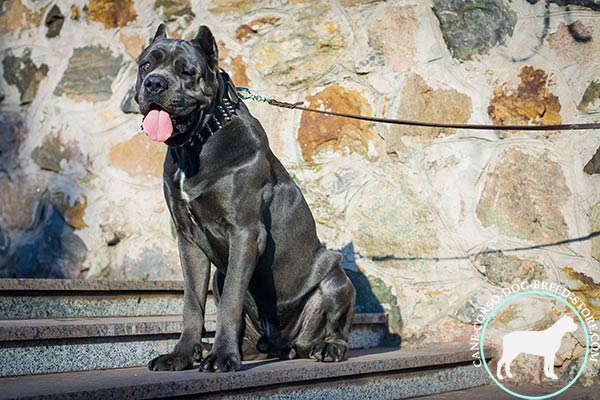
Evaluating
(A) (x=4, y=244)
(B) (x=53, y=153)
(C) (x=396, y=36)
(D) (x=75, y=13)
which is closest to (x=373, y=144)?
(C) (x=396, y=36)

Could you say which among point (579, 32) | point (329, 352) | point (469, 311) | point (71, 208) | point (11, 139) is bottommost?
point (71, 208)

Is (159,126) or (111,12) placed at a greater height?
(159,126)

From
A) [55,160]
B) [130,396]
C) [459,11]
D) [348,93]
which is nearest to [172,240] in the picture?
[55,160]

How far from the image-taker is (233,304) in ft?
9.37

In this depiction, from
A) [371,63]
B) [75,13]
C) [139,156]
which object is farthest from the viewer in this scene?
[75,13]

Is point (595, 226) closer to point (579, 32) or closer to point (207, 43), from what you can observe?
point (579, 32)

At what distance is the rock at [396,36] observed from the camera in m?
4.27

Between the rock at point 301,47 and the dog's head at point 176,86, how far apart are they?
1.54 meters

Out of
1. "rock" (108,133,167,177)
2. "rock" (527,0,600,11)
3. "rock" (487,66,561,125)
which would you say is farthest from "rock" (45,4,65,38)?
"rock" (527,0,600,11)

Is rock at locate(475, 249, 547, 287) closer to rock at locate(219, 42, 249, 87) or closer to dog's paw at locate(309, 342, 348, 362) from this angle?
dog's paw at locate(309, 342, 348, 362)

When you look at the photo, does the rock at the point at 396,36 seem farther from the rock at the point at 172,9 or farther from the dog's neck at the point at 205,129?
the dog's neck at the point at 205,129

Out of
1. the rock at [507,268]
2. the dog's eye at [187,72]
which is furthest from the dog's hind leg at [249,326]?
the rock at [507,268]

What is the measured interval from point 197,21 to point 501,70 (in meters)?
1.90

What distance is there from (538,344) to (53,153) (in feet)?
10.5
